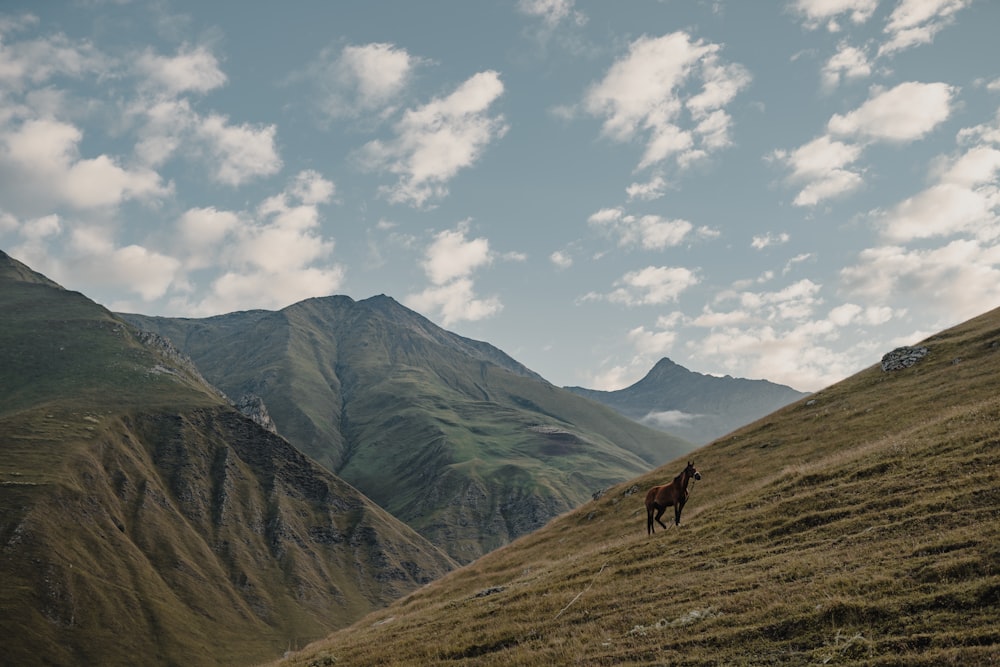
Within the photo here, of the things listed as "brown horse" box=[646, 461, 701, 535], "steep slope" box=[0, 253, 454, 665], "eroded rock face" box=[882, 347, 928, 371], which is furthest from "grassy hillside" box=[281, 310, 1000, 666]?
"steep slope" box=[0, 253, 454, 665]

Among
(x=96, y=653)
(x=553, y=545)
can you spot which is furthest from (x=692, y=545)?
(x=96, y=653)

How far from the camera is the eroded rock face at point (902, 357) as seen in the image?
57250 millimetres

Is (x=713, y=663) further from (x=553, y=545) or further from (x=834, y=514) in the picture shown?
(x=553, y=545)

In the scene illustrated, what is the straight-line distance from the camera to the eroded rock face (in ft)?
188

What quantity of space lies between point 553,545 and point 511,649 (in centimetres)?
3050

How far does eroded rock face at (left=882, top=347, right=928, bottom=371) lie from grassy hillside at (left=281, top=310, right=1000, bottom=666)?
1718 centimetres

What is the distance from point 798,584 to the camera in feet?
56.2

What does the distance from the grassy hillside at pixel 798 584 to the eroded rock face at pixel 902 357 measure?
56.4 feet

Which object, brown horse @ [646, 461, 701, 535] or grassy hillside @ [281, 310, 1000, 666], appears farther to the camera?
brown horse @ [646, 461, 701, 535]

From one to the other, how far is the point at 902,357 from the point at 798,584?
51842mm

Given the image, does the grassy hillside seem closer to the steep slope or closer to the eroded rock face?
the eroded rock face

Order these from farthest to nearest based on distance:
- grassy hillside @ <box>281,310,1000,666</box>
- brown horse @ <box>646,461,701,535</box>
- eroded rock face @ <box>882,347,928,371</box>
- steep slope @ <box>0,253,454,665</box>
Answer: steep slope @ <box>0,253,454,665</box> → eroded rock face @ <box>882,347,928,371</box> → brown horse @ <box>646,461,701,535</box> → grassy hillside @ <box>281,310,1000,666</box>

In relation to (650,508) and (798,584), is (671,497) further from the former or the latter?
(798,584)

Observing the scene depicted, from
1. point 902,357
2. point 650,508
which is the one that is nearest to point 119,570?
point 650,508
